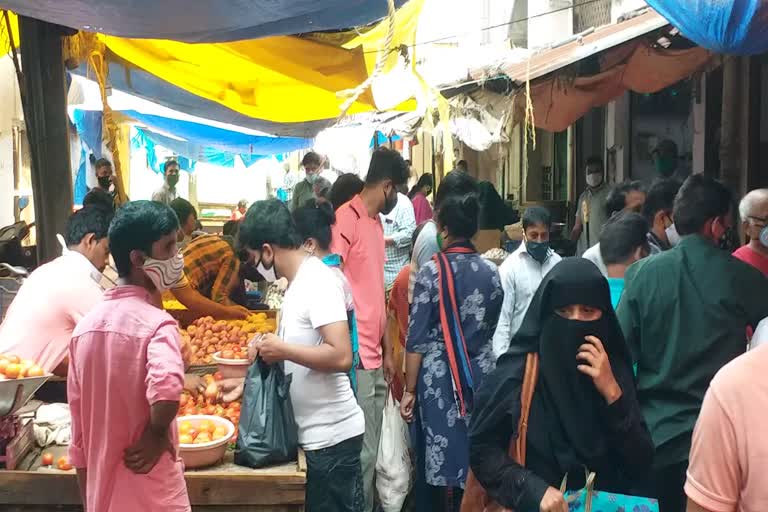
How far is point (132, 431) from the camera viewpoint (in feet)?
9.04

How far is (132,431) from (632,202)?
14.7 feet

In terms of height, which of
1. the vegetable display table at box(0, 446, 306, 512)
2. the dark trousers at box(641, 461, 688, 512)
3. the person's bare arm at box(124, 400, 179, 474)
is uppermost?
the person's bare arm at box(124, 400, 179, 474)

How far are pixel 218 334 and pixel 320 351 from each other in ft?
8.54

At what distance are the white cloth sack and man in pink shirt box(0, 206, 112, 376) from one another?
0.76 ft

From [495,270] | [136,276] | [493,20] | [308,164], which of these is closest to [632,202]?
[495,270]

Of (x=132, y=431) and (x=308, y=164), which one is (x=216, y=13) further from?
(x=308, y=164)

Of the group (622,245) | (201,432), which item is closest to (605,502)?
(201,432)

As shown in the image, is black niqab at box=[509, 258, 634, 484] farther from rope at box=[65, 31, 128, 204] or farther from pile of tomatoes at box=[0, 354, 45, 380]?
rope at box=[65, 31, 128, 204]

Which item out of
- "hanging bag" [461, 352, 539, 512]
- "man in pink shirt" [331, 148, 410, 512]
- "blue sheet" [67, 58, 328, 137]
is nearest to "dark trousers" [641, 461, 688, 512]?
"hanging bag" [461, 352, 539, 512]

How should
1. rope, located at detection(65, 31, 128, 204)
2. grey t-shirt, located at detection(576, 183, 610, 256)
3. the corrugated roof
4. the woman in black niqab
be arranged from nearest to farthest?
the woman in black niqab < rope, located at detection(65, 31, 128, 204) < the corrugated roof < grey t-shirt, located at detection(576, 183, 610, 256)

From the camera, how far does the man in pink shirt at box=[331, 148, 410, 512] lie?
5.27 m

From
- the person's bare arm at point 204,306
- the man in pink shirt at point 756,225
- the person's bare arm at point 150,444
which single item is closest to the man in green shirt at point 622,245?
the man in pink shirt at point 756,225

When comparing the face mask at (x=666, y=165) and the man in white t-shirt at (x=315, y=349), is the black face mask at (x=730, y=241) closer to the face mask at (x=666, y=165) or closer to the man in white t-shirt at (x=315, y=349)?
the face mask at (x=666, y=165)

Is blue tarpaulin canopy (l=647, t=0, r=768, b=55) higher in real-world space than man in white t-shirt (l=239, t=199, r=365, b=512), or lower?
higher
